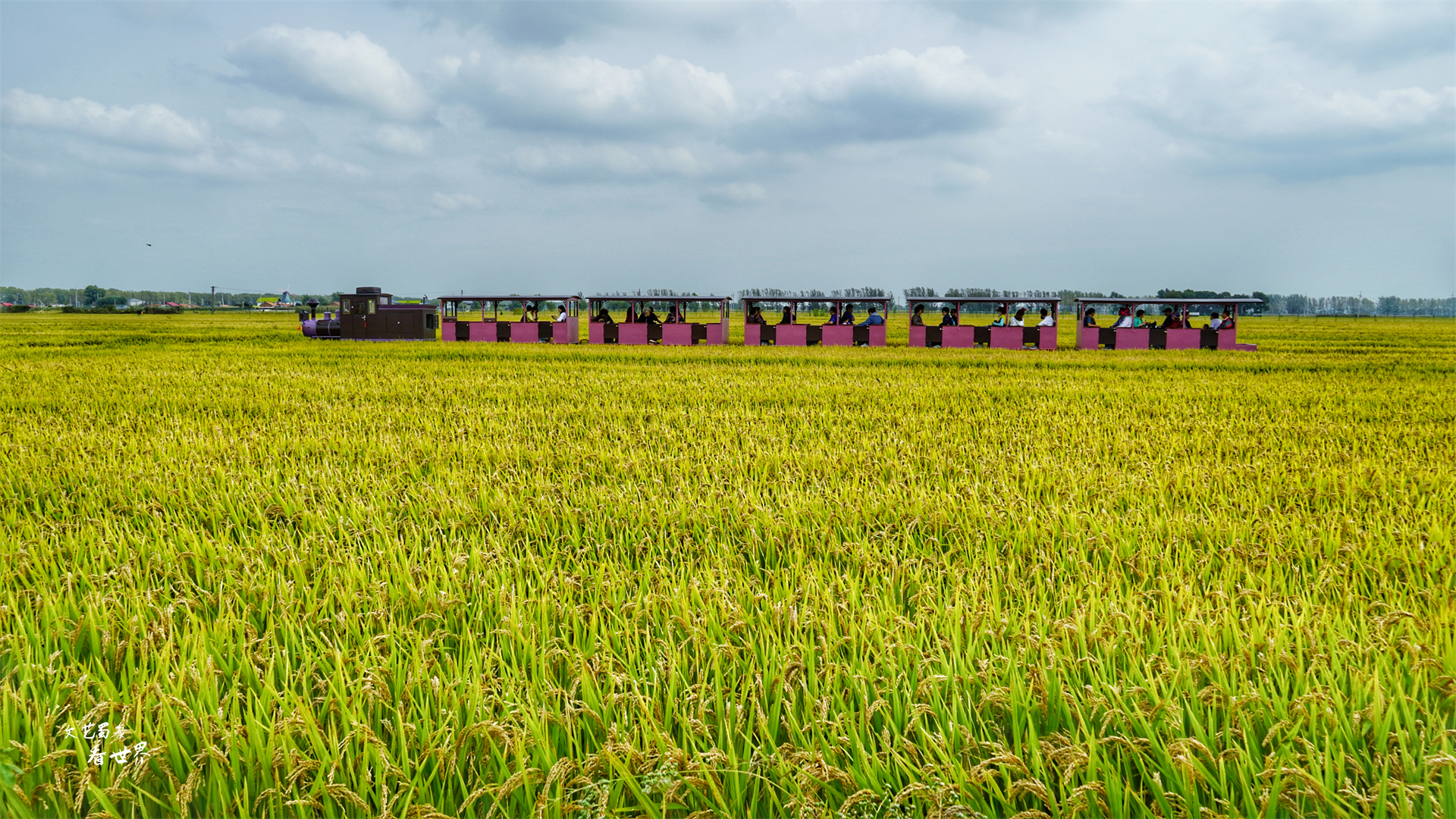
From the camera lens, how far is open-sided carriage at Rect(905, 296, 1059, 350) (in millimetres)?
31094

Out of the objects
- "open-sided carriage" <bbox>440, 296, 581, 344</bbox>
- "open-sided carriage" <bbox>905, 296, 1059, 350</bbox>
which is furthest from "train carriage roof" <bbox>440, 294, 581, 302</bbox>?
"open-sided carriage" <bbox>905, 296, 1059, 350</bbox>

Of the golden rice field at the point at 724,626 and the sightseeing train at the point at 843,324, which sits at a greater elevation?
the sightseeing train at the point at 843,324

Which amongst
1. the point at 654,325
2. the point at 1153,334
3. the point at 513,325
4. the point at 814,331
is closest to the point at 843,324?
the point at 814,331

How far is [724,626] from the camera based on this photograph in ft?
11.2

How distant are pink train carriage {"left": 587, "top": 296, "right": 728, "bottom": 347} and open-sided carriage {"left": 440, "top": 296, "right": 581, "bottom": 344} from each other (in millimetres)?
981

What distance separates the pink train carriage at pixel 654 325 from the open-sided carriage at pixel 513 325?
981 mm

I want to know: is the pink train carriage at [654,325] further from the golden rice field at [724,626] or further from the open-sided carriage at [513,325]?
the golden rice field at [724,626]

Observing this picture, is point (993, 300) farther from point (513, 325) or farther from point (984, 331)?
point (513, 325)

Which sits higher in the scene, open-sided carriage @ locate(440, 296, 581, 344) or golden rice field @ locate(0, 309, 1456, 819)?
open-sided carriage @ locate(440, 296, 581, 344)

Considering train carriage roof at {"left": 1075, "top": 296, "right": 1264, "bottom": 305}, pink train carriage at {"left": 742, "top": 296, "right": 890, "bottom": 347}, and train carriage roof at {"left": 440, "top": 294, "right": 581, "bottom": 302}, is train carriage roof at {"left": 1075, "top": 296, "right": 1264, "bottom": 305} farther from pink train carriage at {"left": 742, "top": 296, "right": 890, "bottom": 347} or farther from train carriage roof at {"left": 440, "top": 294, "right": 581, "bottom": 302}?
train carriage roof at {"left": 440, "top": 294, "right": 581, "bottom": 302}

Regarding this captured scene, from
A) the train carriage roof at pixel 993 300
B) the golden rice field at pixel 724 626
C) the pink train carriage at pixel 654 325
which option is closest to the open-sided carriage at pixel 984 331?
the train carriage roof at pixel 993 300

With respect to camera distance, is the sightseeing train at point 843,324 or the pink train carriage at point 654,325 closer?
the sightseeing train at point 843,324

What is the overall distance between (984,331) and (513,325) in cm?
2071

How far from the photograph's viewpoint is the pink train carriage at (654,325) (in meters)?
33.0
